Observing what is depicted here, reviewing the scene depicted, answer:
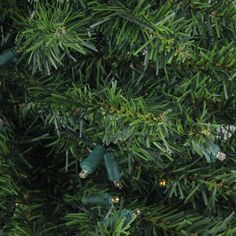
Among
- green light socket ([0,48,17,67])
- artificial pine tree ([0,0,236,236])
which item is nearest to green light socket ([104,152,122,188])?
artificial pine tree ([0,0,236,236])

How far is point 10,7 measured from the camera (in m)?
0.39

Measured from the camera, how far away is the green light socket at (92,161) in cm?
39

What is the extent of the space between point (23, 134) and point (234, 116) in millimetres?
194

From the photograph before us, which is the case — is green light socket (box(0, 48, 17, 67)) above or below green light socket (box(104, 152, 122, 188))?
above

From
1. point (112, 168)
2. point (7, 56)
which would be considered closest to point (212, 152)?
point (112, 168)

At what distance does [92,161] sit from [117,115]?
0.18 feet

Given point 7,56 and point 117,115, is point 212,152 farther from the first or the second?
point 7,56

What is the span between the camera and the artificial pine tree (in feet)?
1.17

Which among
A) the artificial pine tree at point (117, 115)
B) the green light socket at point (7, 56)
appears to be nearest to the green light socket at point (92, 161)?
the artificial pine tree at point (117, 115)

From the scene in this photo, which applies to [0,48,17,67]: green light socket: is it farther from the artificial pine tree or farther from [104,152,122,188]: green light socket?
[104,152,122,188]: green light socket

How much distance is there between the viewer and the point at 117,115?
Answer: 35cm

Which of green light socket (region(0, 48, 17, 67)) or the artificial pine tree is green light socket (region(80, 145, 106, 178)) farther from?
green light socket (region(0, 48, 17, 67))

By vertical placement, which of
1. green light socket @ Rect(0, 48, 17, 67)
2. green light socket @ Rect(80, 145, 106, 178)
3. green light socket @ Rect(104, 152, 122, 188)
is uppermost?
green light socket @ Rect(0, 48, 17, 67)

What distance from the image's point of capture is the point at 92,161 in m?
0.39
